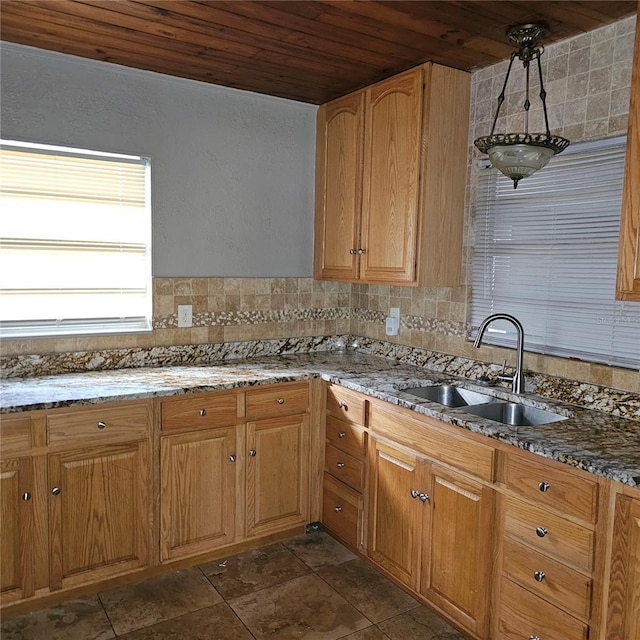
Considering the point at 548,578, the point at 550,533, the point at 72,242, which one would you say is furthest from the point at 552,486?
the point at 72,242

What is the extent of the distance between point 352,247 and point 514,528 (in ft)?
5.72

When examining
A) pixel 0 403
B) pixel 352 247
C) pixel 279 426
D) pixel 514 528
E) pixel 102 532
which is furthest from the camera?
pixel 352 247

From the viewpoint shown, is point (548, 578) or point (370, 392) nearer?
point (548, 578)

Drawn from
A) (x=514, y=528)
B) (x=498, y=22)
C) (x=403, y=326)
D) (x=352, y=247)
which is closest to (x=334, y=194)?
(x=352, y=247)

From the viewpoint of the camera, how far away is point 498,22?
7.57 feet

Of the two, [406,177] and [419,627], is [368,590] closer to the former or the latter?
[419,627]

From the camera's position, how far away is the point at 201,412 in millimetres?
2742

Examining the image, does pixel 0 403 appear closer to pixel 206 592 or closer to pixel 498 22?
pixel 206 592

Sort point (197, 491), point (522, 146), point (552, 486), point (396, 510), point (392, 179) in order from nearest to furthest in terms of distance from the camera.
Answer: point (552, 486) < point (522, 146) < point (396, 510) < point (197, 491) < point (392, 179)

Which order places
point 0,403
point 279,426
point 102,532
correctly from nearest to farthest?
point 0,403
point 102,532
point 279,426

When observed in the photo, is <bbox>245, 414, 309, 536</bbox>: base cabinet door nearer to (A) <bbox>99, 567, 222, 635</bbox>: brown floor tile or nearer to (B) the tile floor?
(B) the tile floor

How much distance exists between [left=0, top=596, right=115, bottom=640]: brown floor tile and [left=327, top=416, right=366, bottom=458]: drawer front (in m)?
1.28

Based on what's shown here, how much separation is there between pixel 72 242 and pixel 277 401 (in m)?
1.29

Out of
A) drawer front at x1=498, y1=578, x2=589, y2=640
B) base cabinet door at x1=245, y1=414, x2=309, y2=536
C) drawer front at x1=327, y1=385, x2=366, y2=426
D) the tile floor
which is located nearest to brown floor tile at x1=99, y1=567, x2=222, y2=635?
the tile floor
